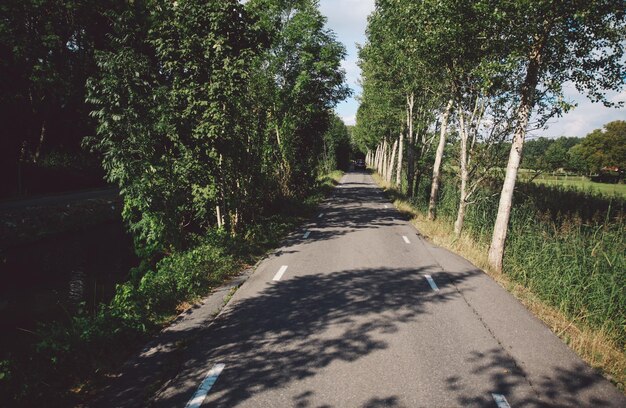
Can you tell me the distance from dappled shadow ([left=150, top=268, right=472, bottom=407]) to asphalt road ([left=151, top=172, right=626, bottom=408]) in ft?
0.07

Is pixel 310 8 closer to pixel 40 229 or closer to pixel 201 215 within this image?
pixel 201 215

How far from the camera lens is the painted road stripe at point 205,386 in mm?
3979

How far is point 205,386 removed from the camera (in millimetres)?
4285

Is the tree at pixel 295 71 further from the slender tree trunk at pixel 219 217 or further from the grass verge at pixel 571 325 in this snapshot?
the grass verge at pixel 571 325

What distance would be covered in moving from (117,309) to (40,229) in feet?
45.5

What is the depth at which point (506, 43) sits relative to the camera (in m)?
9.33

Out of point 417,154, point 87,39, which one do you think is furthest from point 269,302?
point 417,154

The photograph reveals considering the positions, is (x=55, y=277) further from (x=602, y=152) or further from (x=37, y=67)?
(x=602, y=152)

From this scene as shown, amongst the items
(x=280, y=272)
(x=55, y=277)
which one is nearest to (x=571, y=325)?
(x=280, y=272)

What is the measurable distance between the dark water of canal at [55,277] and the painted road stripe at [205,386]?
3.27m

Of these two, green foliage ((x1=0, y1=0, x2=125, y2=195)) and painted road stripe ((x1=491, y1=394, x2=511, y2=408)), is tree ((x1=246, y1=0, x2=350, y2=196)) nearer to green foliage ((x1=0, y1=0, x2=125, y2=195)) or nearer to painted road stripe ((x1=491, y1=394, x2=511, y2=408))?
green foliage ((x1=0, y1=0, x2=125, y2=195))

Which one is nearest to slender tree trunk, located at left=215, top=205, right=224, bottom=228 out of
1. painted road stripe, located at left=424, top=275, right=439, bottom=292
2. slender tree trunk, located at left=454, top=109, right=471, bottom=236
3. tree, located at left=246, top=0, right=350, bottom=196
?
painted road stripe, located at left=424, top=275, right=439, bottom=292

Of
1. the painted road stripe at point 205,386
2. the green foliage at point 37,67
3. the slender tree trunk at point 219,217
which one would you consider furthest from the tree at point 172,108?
the green foliage at point 37,67

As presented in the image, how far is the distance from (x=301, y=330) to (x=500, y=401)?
2863 millimetres
